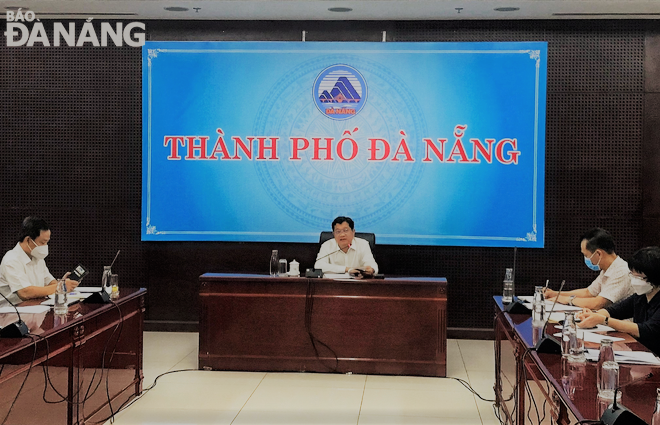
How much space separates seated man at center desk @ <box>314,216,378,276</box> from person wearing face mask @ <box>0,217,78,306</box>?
217 centimetres

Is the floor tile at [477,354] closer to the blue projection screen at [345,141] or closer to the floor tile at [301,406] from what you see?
the blue projection screen at [345,141]

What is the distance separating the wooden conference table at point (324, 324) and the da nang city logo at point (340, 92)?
2118mm

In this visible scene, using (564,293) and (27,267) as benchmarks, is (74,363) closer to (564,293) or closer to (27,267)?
(27,267)

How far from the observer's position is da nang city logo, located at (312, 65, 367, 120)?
665cm

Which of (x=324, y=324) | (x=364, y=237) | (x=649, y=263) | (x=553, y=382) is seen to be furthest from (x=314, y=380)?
(x=553, y=382)

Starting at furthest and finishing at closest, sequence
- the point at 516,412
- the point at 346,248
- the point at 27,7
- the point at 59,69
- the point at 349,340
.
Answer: the point at 59,69 → the point at 27,7 → the point at 346,248 → the point at 349,340 → the point at 516,412

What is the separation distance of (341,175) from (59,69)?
3.18m

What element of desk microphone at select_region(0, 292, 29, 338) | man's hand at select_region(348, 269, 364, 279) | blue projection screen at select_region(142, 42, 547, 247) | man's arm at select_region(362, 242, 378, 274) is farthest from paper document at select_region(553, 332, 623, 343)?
blue projection screen at select_region(142, 42, 547, 247)

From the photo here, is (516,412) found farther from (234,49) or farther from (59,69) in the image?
(59,69)

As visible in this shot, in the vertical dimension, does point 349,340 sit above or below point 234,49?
below

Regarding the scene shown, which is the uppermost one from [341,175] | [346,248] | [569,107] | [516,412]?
[569,107]

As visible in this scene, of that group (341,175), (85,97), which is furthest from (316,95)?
(85,97)

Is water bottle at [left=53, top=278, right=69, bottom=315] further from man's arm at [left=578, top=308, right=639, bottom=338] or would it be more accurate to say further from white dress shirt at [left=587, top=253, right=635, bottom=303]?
white dress shirt at [left=587, top=253, right=635, bottom=303]

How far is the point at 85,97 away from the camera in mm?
6879
